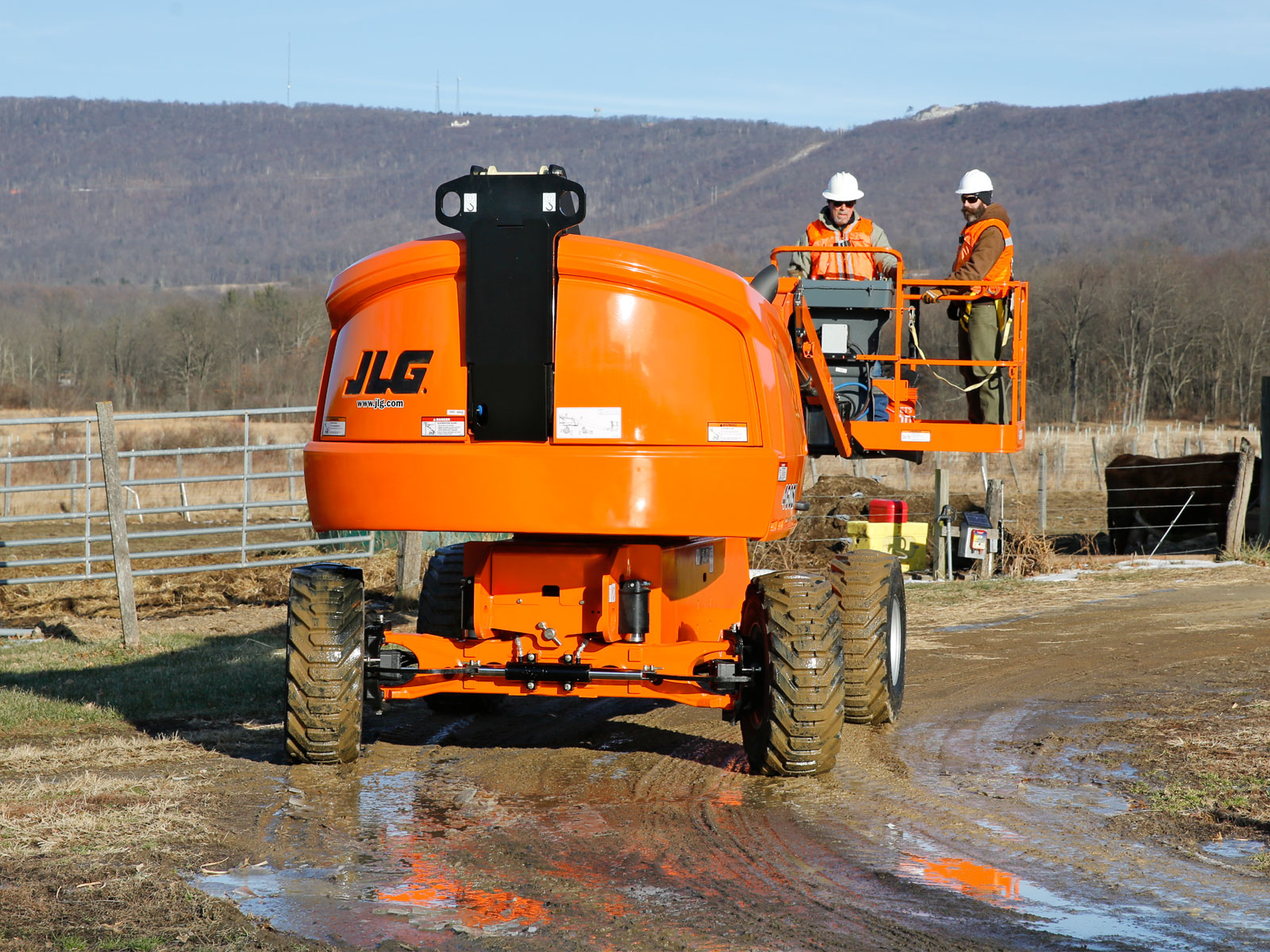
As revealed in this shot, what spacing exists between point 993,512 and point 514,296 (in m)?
11.8

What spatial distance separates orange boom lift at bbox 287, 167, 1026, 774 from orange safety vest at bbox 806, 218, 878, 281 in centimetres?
346

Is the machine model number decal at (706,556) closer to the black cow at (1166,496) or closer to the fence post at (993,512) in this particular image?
the fence post at (993,512)

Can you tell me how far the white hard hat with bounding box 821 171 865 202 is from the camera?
11.3 meters

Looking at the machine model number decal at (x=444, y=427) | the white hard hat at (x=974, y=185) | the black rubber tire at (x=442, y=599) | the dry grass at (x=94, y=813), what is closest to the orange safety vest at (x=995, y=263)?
the white hard hat at (x=974, y=185)

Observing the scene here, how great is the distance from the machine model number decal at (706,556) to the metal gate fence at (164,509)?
2.84 m

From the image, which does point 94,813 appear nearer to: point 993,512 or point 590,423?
point 590,423

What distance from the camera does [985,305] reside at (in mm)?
11062

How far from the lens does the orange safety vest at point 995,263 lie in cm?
1073

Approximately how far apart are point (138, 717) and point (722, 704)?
425 centimetres

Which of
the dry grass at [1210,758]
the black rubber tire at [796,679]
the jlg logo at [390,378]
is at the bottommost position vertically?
the dry grass at [1210,758]

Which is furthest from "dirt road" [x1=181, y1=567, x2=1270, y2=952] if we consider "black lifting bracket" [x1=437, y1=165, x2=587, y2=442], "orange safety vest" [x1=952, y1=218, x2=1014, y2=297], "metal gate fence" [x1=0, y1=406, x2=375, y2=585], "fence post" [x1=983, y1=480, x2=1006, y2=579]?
"fence post" [x1=983, y1=480, x2=1006, y2=579]

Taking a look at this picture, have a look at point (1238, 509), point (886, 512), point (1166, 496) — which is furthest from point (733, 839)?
point (1166, 496)

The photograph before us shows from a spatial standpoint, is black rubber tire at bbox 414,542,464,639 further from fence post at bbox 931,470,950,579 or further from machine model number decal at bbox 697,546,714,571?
fence post at bbox 931,470,950,579

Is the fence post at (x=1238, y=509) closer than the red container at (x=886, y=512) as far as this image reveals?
No
